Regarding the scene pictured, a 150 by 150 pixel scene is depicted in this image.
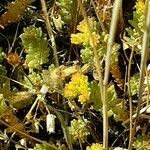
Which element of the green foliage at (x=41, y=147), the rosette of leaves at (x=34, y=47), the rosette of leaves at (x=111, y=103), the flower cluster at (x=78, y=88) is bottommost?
the green foliage at (x=41, y=147)

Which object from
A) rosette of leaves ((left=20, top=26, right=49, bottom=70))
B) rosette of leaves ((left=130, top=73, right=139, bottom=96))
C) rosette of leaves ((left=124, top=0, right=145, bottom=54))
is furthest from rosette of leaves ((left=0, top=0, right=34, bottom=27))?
rosette of leaves ((left=130, top=73, right=139, bottom=96))

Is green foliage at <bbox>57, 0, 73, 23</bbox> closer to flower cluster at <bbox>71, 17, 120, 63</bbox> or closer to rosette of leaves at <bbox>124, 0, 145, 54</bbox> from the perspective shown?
flower cluster at <bbox>71, 17, 120, 63</bbox>

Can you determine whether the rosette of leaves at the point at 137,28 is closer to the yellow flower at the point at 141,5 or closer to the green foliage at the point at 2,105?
the yellow flower at the point at 141,5

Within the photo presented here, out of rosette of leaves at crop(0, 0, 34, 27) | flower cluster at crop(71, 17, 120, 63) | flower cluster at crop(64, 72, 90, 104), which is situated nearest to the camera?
flower cluster at crop(64, 72, 90, 104)

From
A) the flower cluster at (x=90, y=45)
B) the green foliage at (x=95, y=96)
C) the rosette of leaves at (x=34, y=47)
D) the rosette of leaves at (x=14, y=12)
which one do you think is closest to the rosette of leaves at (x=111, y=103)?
the green foliage at (x=95, y=96)

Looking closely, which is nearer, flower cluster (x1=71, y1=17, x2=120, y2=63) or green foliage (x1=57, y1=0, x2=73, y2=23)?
flower cluster (x1=71, y1=17, x2=120, y2=63)

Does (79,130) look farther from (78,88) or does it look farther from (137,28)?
(137,28)

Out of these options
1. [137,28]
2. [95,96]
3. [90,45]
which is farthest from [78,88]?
[137,28]
